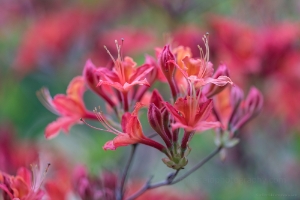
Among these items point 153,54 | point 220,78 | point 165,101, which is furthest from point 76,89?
point 153,54

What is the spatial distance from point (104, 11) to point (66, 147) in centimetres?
67

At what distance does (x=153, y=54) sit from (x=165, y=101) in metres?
1.08

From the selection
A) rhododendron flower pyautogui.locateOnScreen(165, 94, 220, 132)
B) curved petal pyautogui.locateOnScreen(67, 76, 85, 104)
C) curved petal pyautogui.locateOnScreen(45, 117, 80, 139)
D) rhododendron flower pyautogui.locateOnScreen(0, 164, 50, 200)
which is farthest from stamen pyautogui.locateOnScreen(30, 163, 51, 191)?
rhododendron flower pyautogui.locateOnScreen(165, 94, 220, 132)

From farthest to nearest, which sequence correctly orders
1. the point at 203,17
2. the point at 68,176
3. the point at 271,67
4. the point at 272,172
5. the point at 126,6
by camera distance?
the point at 126,6 → the point at 203,17 → the point at 272,172 → the point at 271,67 → the point at 68,176

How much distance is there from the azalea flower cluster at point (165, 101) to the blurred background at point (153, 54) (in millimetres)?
373

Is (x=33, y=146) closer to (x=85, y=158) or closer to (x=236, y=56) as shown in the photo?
(x=85, y=158)

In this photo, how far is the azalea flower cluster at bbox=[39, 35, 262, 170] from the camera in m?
1.05

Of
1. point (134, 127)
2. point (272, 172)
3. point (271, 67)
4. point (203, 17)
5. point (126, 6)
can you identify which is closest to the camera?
point (134, 127)

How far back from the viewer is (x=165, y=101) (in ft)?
3.67

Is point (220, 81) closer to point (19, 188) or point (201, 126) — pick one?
point (201, 126)

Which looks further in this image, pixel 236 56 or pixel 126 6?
pixel 126 6

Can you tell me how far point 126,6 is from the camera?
2439mm

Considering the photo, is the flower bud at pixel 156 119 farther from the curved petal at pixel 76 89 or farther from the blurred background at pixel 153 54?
the blurred background at pixel 153 54

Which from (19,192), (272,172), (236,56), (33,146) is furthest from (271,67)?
(19,192)
